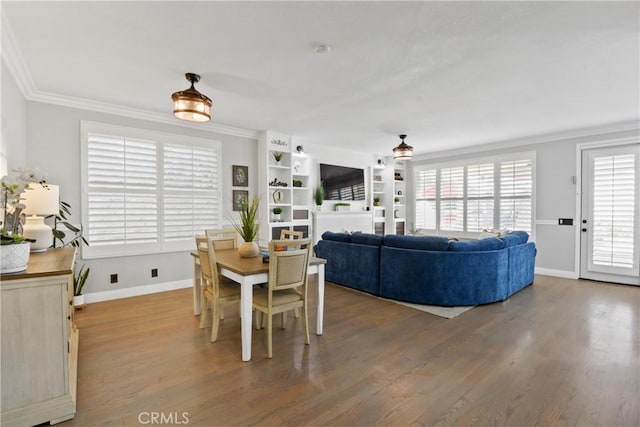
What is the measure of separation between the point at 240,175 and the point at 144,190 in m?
1.51

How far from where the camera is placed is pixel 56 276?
1845 mm

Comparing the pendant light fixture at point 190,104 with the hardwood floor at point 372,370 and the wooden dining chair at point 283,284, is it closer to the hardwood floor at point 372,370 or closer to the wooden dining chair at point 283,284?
the wooden dining chair at point 283,284

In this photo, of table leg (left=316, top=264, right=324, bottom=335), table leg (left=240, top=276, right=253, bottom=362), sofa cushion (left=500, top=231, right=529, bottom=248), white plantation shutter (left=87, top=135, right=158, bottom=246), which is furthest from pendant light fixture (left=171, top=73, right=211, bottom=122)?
sofa cushion (left=500, top=231, right=529, bottom=248)

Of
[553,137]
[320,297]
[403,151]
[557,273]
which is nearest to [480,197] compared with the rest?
[553,137]

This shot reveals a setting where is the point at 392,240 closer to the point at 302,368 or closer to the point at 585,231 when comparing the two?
the point at 302,368

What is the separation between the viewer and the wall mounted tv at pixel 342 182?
6688 millimetres

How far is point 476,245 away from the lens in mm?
3945

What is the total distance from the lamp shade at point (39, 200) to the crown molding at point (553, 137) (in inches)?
271

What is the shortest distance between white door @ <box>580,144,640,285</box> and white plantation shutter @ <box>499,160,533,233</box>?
0.81m

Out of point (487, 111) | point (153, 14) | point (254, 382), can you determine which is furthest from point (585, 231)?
point (153, 14)

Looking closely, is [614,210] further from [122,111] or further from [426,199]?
[122,111]

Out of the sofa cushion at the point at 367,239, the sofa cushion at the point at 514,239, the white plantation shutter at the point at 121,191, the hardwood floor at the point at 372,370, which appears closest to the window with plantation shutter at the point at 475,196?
the sofa cushion at the point at 514,239

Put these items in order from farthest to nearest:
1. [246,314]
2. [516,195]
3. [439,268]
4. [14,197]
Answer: [516,195], [439,268], [246,314], [14,197]

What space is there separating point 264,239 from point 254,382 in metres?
3.29
